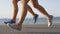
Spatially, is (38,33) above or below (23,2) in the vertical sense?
below

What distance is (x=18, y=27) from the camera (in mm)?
6195

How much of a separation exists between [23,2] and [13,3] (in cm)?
51

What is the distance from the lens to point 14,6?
678 centimetres

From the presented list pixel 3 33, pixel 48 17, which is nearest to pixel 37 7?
pixel 48 17

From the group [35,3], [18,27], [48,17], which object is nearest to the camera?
[18,27]

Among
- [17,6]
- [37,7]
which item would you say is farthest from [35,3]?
[17,6]

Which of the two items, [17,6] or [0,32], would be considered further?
[0,32]

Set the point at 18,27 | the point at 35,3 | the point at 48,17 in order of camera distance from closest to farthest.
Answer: the point at 18,27, the point at 35,3, the point at 48,17

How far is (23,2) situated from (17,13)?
0.55 m

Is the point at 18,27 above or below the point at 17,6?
below

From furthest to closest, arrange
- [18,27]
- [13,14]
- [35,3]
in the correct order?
[35,3], [13,14], [18,27]

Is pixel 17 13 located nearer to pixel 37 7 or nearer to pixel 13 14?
pixel 13 14

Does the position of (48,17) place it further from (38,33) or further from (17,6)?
(17,6)

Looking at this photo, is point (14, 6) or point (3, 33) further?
point (3, 33)
